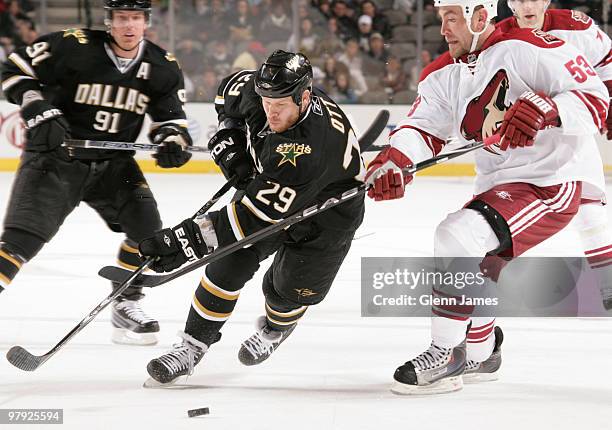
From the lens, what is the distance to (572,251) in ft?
15.9

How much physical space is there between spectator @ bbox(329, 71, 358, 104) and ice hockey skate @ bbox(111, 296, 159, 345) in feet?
14.5

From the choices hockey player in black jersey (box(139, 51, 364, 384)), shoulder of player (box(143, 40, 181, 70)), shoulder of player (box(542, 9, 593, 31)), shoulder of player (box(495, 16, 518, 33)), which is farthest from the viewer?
shoulder of player (box(542, 9, 593, 31))

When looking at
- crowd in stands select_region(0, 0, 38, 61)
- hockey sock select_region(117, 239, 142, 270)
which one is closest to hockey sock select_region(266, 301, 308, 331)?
hockey sock select_region(117, 239, 142, 270)

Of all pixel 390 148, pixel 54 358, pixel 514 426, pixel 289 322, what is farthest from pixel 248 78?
pixel 514 426

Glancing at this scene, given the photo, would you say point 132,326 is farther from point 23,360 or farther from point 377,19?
point 377,19

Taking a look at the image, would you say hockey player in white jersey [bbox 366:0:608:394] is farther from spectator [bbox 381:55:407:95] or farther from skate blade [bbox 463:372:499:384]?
spectator [bbox 381:55:407:95]

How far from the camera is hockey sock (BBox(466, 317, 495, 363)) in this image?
294cm

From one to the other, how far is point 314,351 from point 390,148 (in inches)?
27.4

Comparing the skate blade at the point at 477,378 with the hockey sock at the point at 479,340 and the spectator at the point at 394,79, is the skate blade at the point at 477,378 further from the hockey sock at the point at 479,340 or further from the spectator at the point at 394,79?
the spectator at the point at 394,79

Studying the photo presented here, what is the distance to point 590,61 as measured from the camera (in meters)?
3.58

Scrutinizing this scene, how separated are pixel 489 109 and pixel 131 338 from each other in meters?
1.30

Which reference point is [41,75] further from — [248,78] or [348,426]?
[348,426]

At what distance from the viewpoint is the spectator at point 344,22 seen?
25.7 ft

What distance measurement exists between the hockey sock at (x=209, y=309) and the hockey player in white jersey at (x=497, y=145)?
18.1 inches
